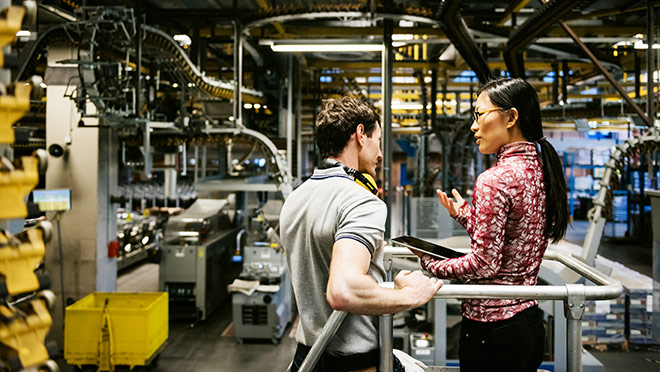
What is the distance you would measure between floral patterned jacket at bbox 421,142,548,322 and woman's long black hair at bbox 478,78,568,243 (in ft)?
0.09

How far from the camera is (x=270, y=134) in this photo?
1027cm

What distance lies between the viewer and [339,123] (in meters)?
1.61

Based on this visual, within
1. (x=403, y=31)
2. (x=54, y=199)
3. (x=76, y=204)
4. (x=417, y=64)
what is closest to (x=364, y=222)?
(x=54, y=199)

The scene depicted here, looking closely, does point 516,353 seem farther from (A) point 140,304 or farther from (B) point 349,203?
(A) point 140,304

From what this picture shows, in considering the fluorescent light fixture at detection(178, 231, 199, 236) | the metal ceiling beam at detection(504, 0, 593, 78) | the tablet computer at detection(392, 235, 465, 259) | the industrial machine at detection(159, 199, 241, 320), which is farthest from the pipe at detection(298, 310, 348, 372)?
the fluorescent light fixture at detection(178, 231, 199, 236)

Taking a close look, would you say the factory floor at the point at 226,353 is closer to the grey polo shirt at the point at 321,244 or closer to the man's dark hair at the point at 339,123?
the grey polo shirt at the point at 321,244

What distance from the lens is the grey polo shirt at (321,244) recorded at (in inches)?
55.1

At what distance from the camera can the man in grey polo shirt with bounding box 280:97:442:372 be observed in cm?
126

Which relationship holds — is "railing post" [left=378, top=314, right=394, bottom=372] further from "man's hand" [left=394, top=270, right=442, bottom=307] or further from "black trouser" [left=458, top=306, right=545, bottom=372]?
"black trouser" [left=458, top=306, right=545, bottom=372]

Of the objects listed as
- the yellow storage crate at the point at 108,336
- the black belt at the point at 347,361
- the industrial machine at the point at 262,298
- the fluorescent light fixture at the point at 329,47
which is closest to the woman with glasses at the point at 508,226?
the black belt at the point at 347,361

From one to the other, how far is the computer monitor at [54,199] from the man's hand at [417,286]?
5.55 meters

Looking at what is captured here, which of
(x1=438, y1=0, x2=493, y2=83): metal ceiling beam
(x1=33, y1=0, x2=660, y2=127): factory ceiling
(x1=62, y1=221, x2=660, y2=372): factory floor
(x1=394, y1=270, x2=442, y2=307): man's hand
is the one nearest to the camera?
(x1=394, y1=270, x2=442, y2=307): man's hand

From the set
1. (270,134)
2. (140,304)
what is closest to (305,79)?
(270,134)

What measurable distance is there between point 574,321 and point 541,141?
581 millimetres
